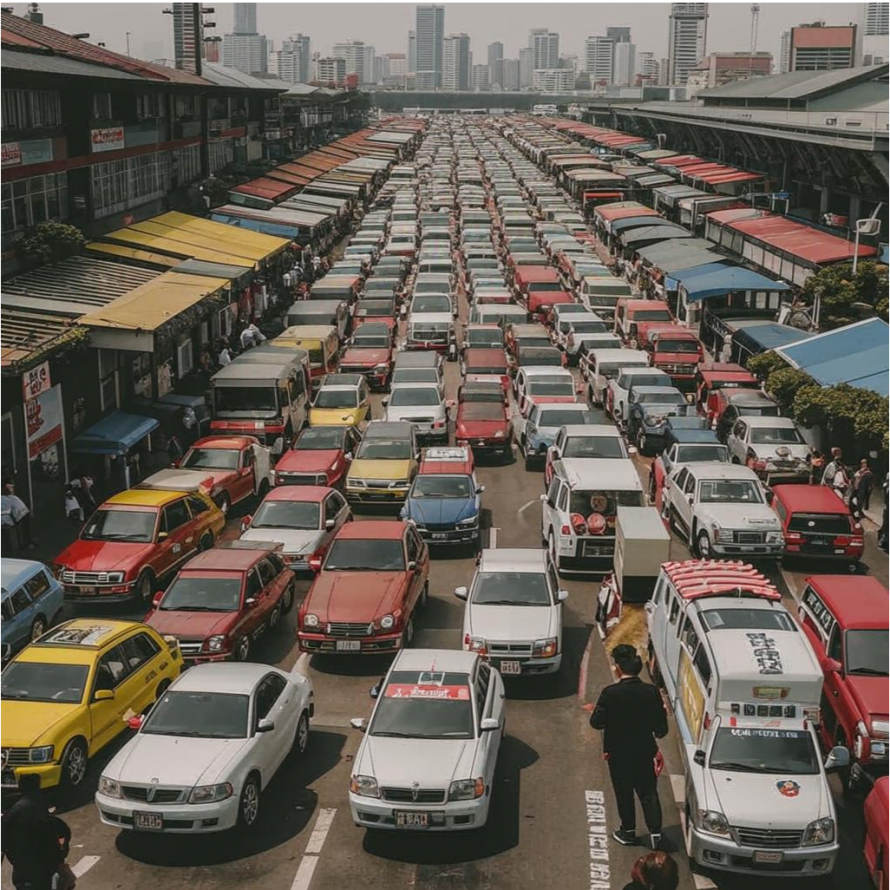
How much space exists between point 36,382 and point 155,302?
22.1ft

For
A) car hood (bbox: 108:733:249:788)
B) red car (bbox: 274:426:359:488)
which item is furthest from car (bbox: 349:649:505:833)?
red car (bbox: 274:426:359:488)

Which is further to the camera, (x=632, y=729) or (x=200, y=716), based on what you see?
(x=200, y=716)

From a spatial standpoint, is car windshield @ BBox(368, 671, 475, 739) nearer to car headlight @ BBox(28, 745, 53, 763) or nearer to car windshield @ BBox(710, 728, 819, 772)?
car windshield @ BBox(710, 728, 819, 772)

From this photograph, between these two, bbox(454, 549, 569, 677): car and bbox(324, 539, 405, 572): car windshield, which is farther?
bbox(324, 539, 405, 572): car windshield

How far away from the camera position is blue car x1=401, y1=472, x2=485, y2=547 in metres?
23.8

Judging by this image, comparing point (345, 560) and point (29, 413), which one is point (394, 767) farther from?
point (29, 413)

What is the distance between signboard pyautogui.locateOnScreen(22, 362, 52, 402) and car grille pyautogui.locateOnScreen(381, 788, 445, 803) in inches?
594

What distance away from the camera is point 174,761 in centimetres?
1300

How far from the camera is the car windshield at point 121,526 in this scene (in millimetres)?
21578

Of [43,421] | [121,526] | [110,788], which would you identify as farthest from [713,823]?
[43,421]

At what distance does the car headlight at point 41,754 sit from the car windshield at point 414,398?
1976 centimetres

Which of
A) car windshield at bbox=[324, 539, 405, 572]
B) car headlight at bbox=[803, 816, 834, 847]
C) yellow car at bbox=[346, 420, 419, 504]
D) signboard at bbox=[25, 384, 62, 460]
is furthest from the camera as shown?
yellow car at bbox=[346, 420, 419, 504]

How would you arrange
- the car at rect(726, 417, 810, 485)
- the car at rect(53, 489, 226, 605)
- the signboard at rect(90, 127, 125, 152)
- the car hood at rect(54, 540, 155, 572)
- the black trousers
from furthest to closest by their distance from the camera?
the signboard at rect(90, 127, 125, 152), the car at rect(726, 417, 810, 485), the car hood at rect(54, 540, 155, 572), the car at rect(53, 489, 226, 605), the black trousers

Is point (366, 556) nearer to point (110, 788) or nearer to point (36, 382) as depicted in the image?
point (110, 788)
